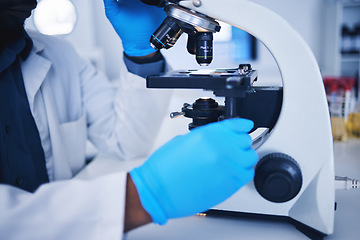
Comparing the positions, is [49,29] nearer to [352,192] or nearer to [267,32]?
[267,32]

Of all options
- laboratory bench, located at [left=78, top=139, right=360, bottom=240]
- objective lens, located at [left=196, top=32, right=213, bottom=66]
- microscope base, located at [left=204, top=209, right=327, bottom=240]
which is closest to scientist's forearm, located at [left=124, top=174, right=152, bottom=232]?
laboratory bench, located at [left=78, top=139, right=360, bottom=240]

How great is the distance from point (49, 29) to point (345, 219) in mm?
1993

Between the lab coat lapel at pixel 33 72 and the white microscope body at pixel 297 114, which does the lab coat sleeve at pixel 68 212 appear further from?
the lab coat lapel at pixel 33 72

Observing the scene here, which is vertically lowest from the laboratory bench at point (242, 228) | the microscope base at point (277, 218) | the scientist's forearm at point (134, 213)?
the laboratory bench at point (242, 228)

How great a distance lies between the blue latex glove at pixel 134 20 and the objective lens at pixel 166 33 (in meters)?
0.26

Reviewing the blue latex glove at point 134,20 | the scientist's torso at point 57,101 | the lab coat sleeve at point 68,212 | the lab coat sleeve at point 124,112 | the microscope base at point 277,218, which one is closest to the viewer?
the lab coat sleeve at point 68,212

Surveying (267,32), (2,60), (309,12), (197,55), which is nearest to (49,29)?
(2,60)

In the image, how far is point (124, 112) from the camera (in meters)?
1.27

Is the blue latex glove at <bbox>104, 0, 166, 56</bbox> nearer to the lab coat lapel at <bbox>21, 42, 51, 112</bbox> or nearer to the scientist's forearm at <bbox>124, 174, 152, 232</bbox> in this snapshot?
the lab coat lapel at <bbox>21, 42, 51, 112</bbox>

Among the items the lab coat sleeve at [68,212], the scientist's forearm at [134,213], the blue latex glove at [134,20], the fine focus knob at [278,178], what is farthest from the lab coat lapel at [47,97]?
the fine focus knob at [278,178]

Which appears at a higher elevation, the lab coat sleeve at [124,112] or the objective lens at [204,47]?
the objective lens at [204,47]

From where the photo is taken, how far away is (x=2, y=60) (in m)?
0.96

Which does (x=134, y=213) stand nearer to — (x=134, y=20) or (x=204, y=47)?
(x=204, y=47)

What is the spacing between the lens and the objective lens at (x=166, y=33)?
738mm
